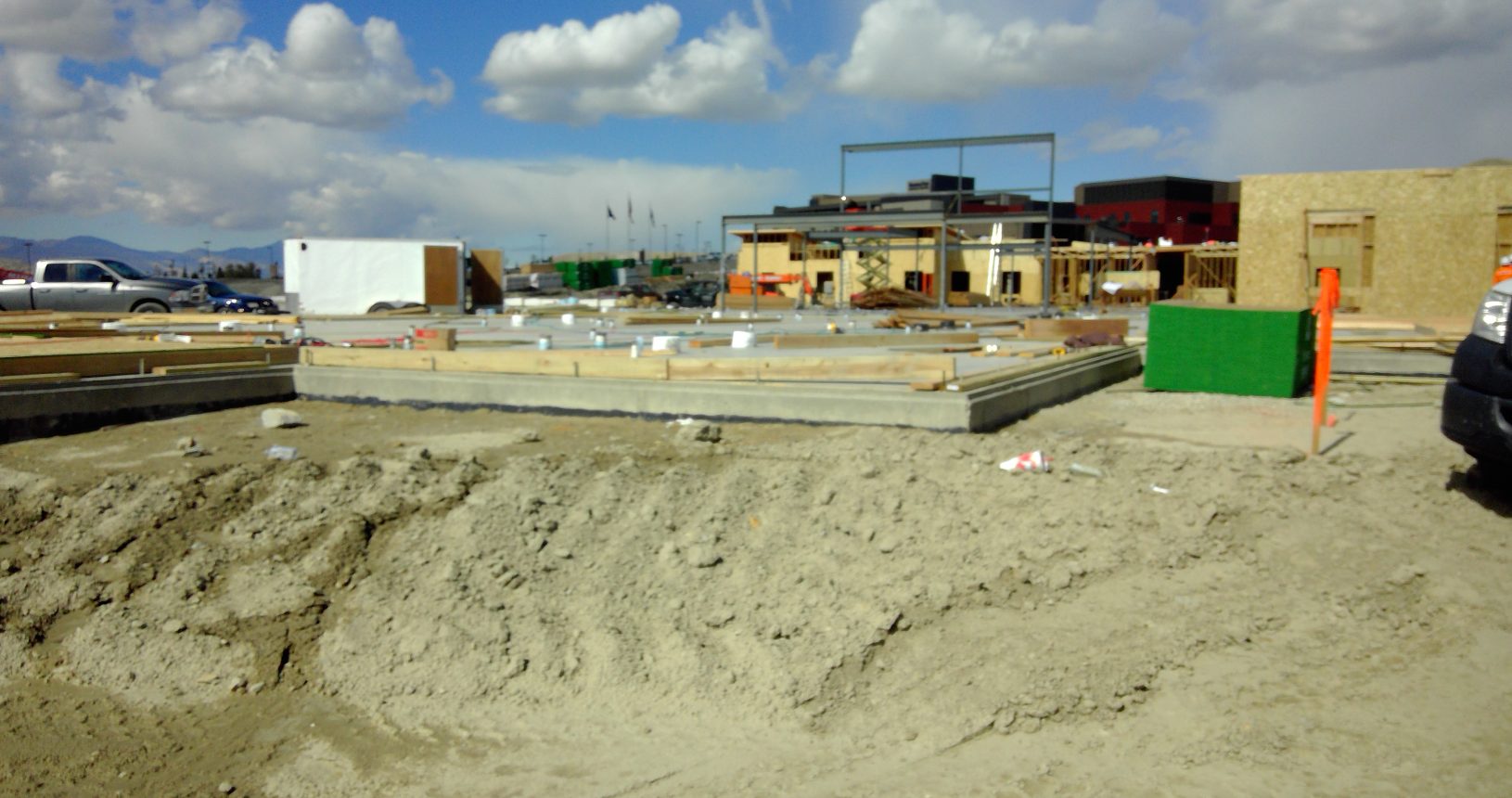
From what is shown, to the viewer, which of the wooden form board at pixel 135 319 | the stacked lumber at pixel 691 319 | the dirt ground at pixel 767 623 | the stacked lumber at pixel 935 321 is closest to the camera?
the dirt ground at pixel 767 623

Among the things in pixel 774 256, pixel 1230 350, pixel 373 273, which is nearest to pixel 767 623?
pixel 1230 350

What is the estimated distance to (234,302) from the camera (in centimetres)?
2478

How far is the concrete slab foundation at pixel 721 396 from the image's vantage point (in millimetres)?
8016

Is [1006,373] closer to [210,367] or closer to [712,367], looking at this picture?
[712,367]

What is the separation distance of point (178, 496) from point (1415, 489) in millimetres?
8138

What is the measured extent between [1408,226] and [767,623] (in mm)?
23094

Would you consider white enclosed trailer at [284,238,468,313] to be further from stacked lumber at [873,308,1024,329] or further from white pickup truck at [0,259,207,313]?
stacked lumber at [873,308,1024,329]

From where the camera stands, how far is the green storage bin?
10.1 meters

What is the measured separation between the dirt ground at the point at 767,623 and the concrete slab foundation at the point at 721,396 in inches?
14.2

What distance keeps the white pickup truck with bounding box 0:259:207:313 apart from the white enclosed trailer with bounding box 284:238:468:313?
226 inches

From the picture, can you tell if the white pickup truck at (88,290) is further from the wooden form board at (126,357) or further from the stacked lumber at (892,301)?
the stacked lumber at (892,301)

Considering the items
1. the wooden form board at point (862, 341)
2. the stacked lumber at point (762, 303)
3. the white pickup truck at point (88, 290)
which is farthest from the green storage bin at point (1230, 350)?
the white pickup truck at point (88, 290)

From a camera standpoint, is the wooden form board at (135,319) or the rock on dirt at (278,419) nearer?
the rock on dirt at (278,419)

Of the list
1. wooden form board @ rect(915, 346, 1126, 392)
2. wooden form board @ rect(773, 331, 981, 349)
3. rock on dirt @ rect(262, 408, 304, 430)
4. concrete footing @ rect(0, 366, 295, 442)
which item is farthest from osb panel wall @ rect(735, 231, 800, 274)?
rock on dirt @ rect(262, 408, 304, 430)
